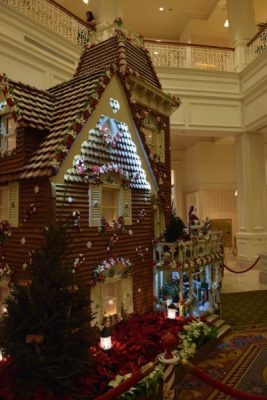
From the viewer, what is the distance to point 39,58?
10.2 m

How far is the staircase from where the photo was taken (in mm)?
6361

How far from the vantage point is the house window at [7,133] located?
18.2ft

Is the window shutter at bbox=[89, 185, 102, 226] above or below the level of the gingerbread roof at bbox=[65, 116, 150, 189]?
below

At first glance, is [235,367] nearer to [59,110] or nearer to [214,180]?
[59,110]

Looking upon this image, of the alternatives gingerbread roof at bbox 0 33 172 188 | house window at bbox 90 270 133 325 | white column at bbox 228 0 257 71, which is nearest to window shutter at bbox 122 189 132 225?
gingerbread roof at bbox 0 33 172 188

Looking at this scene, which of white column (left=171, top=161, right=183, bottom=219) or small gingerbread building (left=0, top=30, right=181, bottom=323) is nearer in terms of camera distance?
small gingerbread building (left=0, top=30, right=181, bottom=323)

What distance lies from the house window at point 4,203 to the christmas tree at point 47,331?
215 cm

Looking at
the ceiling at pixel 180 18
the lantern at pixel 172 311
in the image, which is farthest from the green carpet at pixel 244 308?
the ceiling at pixel 180 18

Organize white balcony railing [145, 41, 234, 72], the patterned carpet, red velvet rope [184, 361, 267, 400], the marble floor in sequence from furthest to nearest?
white balcony railing [145, 41, 234, 72] < the marble floor < the patterned carpet < red velvet rope [184, 361, 267, 400]

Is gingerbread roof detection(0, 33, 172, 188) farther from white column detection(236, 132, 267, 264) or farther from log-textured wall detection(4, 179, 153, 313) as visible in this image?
white column detection(236, 132, 267, 264)

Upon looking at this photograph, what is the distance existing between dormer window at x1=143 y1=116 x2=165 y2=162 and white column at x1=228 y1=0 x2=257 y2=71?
8323 mm

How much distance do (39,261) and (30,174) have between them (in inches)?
63.6

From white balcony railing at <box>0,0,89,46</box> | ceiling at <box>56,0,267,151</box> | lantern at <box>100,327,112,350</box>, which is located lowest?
lantern at <box>100,327,112,350</box>

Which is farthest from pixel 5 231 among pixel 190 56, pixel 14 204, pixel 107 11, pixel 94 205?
pixel 190 56
